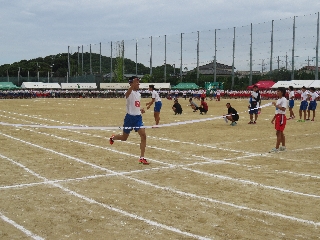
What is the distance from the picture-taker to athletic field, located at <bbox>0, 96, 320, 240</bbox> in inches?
216

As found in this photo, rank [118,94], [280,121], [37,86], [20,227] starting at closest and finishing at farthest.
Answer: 1. [20,227]
2. [280,121]
3. [118,94]
4. [37,86]

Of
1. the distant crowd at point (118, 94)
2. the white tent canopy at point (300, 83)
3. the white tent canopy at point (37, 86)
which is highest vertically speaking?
the white tent canopy at point (300, 83)

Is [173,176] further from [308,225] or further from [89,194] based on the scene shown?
[308,225]

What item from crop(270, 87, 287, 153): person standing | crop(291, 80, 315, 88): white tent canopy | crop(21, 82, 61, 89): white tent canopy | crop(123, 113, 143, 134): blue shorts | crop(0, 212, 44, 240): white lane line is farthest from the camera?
crop(21, 82, 61, 89): white tent canopy

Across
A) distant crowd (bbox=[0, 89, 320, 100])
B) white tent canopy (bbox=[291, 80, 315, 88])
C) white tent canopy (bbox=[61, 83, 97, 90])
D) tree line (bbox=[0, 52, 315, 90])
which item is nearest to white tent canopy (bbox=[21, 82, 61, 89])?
white tent canopy (bbox=[61, 83, 97, 90])

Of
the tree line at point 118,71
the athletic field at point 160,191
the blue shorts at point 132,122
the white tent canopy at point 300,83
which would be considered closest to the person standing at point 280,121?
the athletic field at point 160,191

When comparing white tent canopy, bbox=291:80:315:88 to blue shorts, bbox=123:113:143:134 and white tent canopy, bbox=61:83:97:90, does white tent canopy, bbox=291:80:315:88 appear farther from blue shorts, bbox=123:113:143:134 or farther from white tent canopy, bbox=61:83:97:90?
blue shorts, bbox=123:113:143:134

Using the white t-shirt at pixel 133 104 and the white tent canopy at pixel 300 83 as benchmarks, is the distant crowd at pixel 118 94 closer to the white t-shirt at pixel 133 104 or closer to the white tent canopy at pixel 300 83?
the white tent canopy at pixel 300 83

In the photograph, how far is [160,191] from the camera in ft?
24.2

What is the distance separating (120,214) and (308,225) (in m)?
2.56

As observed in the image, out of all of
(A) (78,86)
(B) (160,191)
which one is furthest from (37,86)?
(B) (160,191)

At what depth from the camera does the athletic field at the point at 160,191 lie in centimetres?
548

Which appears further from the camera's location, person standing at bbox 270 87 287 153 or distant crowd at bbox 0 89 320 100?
distant crowd at bbox 0 89 320 100

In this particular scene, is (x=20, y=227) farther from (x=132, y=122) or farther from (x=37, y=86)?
(x=37, y=86)
